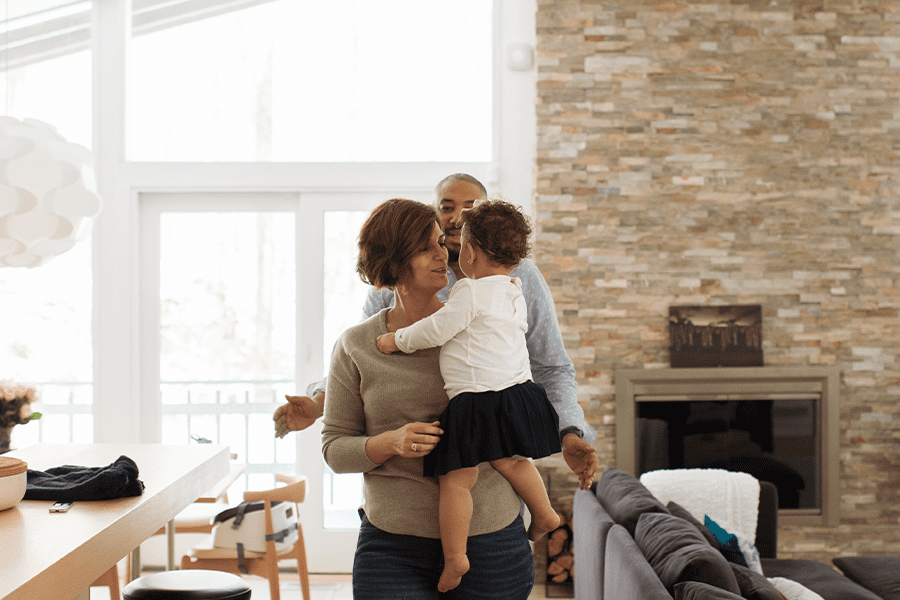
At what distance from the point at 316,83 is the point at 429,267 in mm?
2956

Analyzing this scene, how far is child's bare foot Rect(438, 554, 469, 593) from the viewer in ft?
3.92

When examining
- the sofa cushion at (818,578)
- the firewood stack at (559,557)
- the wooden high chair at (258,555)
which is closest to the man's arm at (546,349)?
the wooden high chair at (258,555)

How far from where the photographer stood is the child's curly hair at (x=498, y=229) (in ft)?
4.66

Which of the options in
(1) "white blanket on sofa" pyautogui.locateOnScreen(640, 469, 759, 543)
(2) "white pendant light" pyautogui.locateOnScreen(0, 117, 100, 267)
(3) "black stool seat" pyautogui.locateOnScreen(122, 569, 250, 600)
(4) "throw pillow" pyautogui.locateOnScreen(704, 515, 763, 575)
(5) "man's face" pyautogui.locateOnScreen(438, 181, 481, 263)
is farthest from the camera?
(1) "white blanket on sofa" pyautogui.locateOnScreen(640, 469, 759, 543)

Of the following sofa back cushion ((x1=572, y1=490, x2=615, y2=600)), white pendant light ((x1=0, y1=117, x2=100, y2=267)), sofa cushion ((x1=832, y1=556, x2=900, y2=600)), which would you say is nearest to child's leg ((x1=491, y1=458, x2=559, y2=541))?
sofa back cushion ((x1=572, y1=490, x2=615, y2=600))

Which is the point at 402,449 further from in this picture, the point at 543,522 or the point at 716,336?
the point at 716,336

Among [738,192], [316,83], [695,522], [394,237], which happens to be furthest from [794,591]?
[316,83]

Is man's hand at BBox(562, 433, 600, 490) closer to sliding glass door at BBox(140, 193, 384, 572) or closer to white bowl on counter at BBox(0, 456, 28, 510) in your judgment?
white bowl on counter at BBox(0, 456, 28, 510)

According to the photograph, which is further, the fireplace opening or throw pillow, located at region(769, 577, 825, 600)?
the fireplace opening

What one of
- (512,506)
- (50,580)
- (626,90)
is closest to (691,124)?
(626,90)

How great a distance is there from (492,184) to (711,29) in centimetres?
141

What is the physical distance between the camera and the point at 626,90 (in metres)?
3.60

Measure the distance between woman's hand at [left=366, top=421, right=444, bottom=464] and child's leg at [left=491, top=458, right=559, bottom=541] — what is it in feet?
0.55

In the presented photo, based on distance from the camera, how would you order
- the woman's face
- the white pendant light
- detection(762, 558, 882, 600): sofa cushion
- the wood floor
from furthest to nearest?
1. the wood floor
2. detection(762, 558, 882, 600): sofa cushion
3. the white pendant light
4. the woman's face
